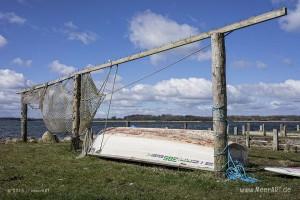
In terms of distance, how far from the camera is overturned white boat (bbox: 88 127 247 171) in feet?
43.4

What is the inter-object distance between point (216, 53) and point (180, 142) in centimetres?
346

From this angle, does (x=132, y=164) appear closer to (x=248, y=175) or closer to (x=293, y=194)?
(x=248, y=175)

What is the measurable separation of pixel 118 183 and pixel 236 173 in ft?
10.8

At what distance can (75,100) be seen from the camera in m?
18.7

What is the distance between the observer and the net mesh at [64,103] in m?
18.1

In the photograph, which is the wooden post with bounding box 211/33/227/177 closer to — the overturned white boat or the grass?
the grass

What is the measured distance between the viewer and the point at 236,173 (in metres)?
11.8

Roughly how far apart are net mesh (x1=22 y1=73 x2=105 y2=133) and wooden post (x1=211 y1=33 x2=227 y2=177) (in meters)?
6.63

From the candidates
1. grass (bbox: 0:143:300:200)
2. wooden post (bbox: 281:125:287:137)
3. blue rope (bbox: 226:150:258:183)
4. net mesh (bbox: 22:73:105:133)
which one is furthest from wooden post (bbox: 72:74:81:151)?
wooden post (bbox: 281:125:287:137)

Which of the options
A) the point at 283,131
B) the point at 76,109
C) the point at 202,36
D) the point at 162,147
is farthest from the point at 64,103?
the point at 283,131

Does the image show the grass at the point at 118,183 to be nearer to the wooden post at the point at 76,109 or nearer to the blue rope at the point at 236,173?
the blue rope at the point at 236,173

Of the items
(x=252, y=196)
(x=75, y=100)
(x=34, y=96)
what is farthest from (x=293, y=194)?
(x=34, y=96)

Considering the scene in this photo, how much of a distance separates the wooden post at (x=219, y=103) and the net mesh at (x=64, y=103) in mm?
6625

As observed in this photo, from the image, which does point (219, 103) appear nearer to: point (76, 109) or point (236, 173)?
point (236, 173)
